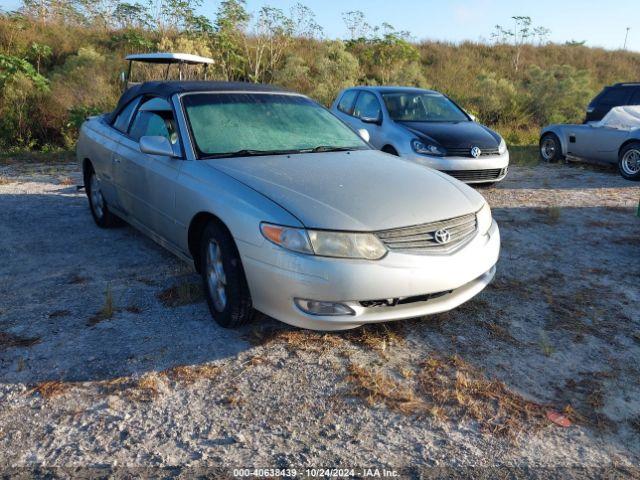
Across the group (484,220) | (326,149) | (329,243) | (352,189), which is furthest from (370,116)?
(329,243)

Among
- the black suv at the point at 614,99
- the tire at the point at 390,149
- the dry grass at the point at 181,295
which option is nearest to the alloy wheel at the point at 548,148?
the black suv at the point at 614,99

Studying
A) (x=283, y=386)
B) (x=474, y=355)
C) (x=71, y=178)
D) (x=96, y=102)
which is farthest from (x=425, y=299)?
(x=96, y=102)

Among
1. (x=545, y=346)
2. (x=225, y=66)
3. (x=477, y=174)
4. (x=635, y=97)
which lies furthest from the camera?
(x=225, y=66)

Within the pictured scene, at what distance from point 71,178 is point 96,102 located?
4.75 m

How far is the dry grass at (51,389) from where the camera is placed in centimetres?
305

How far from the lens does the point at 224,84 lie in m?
4.87

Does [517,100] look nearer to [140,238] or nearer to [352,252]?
[140,238]

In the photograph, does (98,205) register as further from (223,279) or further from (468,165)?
(468,165)

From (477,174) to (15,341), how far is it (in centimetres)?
642

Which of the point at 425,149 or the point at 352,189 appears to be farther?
the point at 425,149

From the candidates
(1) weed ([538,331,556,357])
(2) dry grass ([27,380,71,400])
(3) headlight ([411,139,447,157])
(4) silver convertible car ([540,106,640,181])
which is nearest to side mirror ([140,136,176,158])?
(2) dry grass ([27,380,71,400])

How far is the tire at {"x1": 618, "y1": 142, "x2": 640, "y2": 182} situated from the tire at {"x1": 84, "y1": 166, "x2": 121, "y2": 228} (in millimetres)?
8113

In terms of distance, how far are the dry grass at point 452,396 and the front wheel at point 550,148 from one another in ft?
30.2

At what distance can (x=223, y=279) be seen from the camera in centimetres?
368
